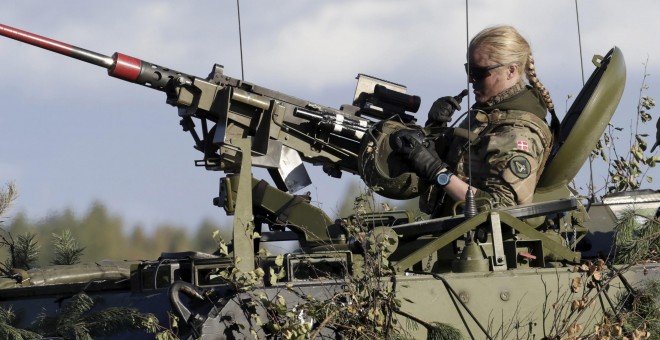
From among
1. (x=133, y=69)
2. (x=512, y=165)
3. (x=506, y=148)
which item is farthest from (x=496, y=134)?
(x=133, y=69)

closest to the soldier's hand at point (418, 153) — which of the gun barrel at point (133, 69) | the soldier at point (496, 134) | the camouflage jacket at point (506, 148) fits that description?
the soldier at point (496, 134)

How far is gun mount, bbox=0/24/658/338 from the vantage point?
681 cm

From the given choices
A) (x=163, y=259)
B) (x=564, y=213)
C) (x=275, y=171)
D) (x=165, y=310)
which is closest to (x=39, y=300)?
(x=163, y=259)

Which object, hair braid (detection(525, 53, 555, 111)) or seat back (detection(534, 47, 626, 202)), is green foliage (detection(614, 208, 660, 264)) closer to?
seat back (detection(534, 47, 626, 202))

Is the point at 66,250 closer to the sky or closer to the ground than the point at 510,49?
closer to the ground

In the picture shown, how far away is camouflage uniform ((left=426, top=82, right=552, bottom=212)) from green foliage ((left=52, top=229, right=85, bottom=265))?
3531mm

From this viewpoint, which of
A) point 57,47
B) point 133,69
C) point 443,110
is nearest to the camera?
point 57,47

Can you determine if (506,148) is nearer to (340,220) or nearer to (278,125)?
(340,220)

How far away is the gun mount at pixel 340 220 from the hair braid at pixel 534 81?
22 centimetres

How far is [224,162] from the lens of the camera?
916cm

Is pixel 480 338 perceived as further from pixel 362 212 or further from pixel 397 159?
pixel 397 159

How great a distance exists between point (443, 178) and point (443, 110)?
105 centimetres

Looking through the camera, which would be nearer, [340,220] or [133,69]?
[340,220]

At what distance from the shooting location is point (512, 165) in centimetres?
816
